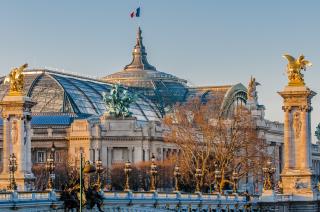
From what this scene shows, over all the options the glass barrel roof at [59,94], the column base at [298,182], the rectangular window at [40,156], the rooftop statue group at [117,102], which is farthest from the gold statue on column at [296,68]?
the glass barrel roof at [59,94]

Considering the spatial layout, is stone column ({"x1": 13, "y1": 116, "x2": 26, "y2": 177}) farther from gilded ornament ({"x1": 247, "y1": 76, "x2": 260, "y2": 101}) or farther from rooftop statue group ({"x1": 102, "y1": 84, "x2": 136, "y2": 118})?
gilded ornament ({"x1": 247, "y1": 76, "x2": 260, "y2": 101})

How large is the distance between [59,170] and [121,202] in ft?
218

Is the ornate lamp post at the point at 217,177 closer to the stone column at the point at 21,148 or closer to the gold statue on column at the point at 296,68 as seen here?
the gold statue on column at the point at 296,68

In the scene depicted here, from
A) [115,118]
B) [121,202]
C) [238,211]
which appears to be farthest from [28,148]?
[115,118]

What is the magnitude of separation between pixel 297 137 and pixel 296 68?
5.08 metres

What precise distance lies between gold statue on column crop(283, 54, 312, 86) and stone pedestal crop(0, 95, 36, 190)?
19817mm

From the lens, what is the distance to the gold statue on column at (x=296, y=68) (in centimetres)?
9369

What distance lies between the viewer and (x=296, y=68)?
94.1 m

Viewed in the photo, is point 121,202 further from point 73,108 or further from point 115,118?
point 73,108

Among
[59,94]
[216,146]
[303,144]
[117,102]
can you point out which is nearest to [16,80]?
[303,144]

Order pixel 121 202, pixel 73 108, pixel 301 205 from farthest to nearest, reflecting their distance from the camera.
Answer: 1. pixel 73 108
2. pixel 301 205
3. pixel 121 202

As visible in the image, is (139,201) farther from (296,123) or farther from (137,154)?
(137,154)

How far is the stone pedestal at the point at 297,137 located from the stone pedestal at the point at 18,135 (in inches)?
758

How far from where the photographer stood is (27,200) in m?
63.9
